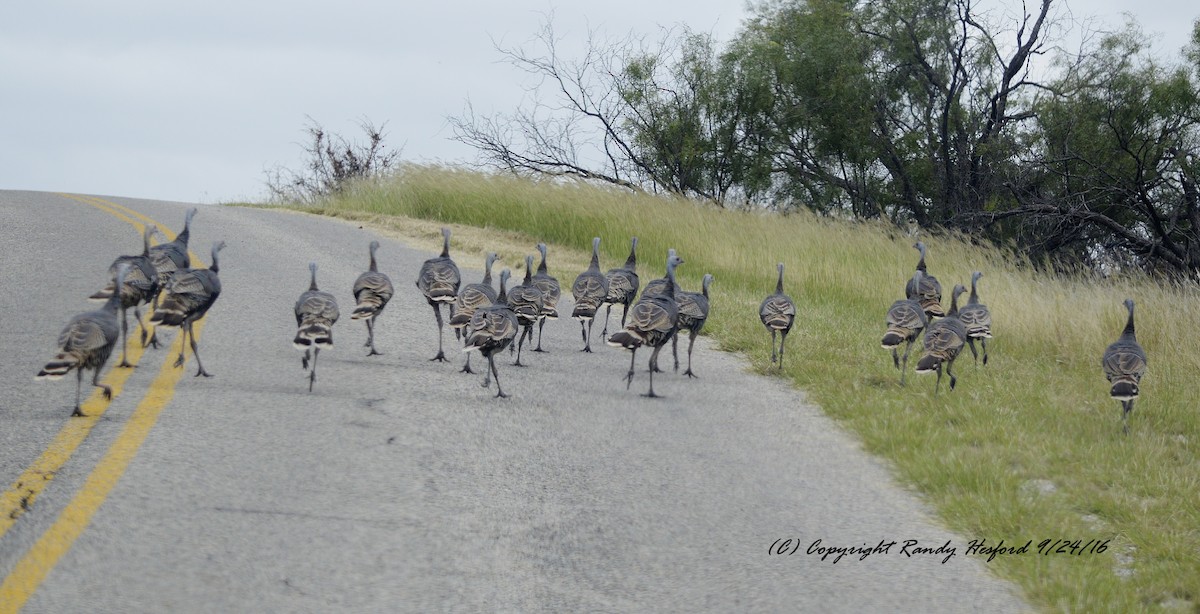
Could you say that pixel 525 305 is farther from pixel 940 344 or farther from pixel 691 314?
pixel 940 344

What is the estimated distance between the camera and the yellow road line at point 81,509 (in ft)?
16.0

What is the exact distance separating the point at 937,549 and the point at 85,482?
15.2 ft

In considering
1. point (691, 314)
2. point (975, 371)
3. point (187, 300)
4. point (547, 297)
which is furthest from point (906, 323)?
point (187, 300)

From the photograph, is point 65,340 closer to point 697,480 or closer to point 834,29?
point 697,480

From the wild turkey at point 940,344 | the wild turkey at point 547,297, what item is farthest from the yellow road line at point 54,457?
the wild turkey at point 940,344

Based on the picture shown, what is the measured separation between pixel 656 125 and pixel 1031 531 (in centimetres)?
2613

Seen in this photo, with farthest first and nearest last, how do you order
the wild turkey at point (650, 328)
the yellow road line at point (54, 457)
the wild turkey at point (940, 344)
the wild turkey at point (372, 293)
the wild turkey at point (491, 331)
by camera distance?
the wild turkey at point (372, 293)
the wild turkey at point (940, 344)
the wild turkey at point (650, 328)
the wild turkey at point (491, 331)
the yellow road line at point (54, 457)

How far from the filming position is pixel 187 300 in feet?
29.8

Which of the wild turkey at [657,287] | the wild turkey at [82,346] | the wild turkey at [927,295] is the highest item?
the wild turkey at [927,295]

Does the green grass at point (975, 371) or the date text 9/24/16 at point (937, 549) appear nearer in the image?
the date text 9/24/16 at point (937, 549)

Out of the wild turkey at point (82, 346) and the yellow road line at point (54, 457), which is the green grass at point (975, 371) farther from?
the wild turkey at point (82, 346)

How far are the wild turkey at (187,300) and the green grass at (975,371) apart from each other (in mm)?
5168

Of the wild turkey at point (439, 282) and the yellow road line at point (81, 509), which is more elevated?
the wild turkey at point (439, 282)

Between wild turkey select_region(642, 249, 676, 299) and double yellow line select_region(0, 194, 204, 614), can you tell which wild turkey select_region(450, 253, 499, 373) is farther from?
double yellow line select_region(0, 194, 204, 614)
